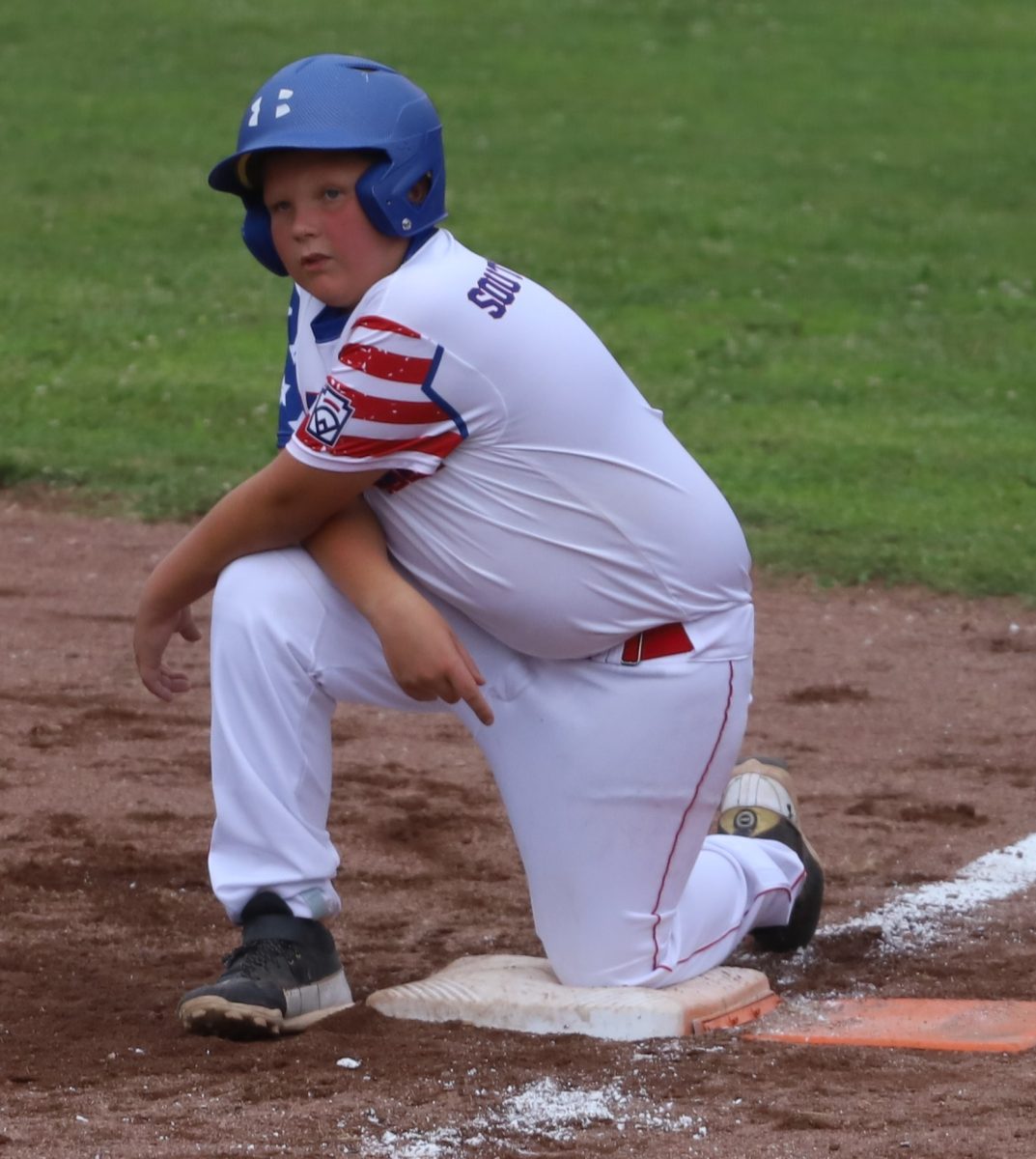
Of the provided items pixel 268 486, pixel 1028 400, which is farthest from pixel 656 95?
pixel 268 486

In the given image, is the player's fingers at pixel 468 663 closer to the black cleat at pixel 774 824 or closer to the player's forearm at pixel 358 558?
the player's forearm at pixel 358 558

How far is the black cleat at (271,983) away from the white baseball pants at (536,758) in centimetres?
3

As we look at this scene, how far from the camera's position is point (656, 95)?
16578 millimetres

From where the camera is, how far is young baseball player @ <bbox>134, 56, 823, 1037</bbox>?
126 inches

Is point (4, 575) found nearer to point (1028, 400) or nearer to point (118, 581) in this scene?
point (118, 581)

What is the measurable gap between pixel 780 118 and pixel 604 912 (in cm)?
1318

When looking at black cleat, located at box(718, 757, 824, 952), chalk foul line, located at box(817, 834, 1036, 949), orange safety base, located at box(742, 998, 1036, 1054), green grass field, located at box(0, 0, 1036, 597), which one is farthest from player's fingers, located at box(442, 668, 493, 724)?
green grass field, located at box(0, 0, 1036, 597)

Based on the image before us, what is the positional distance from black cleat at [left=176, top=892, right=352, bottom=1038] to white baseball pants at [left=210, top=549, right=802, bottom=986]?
0.03 m

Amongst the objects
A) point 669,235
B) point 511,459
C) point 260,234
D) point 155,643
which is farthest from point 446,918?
point 669,235

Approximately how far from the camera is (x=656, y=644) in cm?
336

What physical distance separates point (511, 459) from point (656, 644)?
Answer: 1.25ft

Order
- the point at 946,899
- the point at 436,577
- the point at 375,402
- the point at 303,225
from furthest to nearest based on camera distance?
the point at 946,899 < the point at 436,577 < the point at 303,225 < the point at 375,402

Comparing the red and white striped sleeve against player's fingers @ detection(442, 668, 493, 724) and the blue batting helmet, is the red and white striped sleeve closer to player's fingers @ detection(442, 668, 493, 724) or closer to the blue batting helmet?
the blue batting helmet

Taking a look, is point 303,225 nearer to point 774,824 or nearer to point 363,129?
point 363,129
